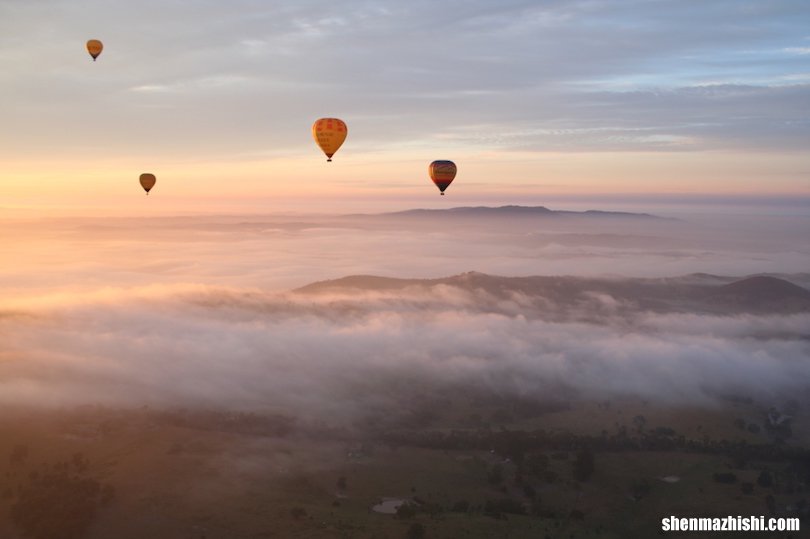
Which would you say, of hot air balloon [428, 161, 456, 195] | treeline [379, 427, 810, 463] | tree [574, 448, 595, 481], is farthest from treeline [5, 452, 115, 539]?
tree [574, 448, 595, 481]

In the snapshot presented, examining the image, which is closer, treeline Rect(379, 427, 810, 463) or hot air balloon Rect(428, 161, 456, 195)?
hot air balloon Rect(428, 161, 456, 195)

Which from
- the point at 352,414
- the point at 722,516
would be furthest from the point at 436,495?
the point at 352,414

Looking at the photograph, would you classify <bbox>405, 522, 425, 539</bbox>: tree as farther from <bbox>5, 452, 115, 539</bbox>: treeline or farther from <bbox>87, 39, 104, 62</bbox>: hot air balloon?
<bbox>87, 39, 104, 62</bbox>: hot air balloon

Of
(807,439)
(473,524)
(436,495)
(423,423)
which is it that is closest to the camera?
(473,524)

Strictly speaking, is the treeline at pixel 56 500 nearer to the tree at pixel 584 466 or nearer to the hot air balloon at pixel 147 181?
the hot air balloon at pixel 147 181

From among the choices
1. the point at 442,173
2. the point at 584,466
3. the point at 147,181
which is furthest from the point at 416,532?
the point at 147,181

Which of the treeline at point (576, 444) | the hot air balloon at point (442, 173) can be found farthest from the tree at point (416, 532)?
the hot air balloon at point (442, 173)

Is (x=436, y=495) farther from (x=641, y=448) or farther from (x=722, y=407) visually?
(x=722, y=407)
